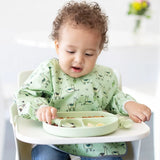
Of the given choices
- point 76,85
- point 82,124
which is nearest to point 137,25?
point 76,85

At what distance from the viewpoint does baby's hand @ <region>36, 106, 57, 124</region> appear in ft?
3.62

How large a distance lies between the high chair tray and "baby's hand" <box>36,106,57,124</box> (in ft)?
0.05

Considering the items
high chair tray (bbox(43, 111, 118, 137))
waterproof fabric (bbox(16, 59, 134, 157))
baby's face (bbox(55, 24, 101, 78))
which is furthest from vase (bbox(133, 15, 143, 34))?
high chair tray (bbox(43, 111, 118, 137))

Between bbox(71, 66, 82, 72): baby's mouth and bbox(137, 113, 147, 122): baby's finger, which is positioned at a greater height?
bbox(71, 66, 82, 72): baby's mouth

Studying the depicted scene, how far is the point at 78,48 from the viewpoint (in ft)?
4.16

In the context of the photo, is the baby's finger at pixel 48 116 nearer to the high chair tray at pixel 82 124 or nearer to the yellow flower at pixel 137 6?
the high chair tray at pixel 82 124

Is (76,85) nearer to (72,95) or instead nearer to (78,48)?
(72,95)

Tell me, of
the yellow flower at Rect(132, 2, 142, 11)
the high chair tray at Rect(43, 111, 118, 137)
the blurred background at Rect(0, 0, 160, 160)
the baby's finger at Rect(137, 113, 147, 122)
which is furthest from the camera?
the blurred background at Rect(0, 0, 160, 160)

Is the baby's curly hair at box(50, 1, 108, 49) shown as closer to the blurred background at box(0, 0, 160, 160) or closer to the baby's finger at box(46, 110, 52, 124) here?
the baby's finger at box(46, 110, 52, 124)

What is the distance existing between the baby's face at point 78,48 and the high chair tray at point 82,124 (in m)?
0.18

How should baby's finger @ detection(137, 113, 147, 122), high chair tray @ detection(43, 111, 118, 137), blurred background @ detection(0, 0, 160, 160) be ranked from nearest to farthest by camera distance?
high chair tray @ detection(43, 111, 118, 137)
baby's finger @ detection(137, 113, 147, 122)
blurred background @ detection(0, 0, 160, 160)

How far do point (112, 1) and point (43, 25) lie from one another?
0.88 m

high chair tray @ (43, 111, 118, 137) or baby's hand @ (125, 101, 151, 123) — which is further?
baby's hand @ (125, 101, 151, 123)

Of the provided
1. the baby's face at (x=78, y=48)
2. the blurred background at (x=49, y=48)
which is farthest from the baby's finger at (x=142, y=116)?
the blurred background at (x=49, y=48)
